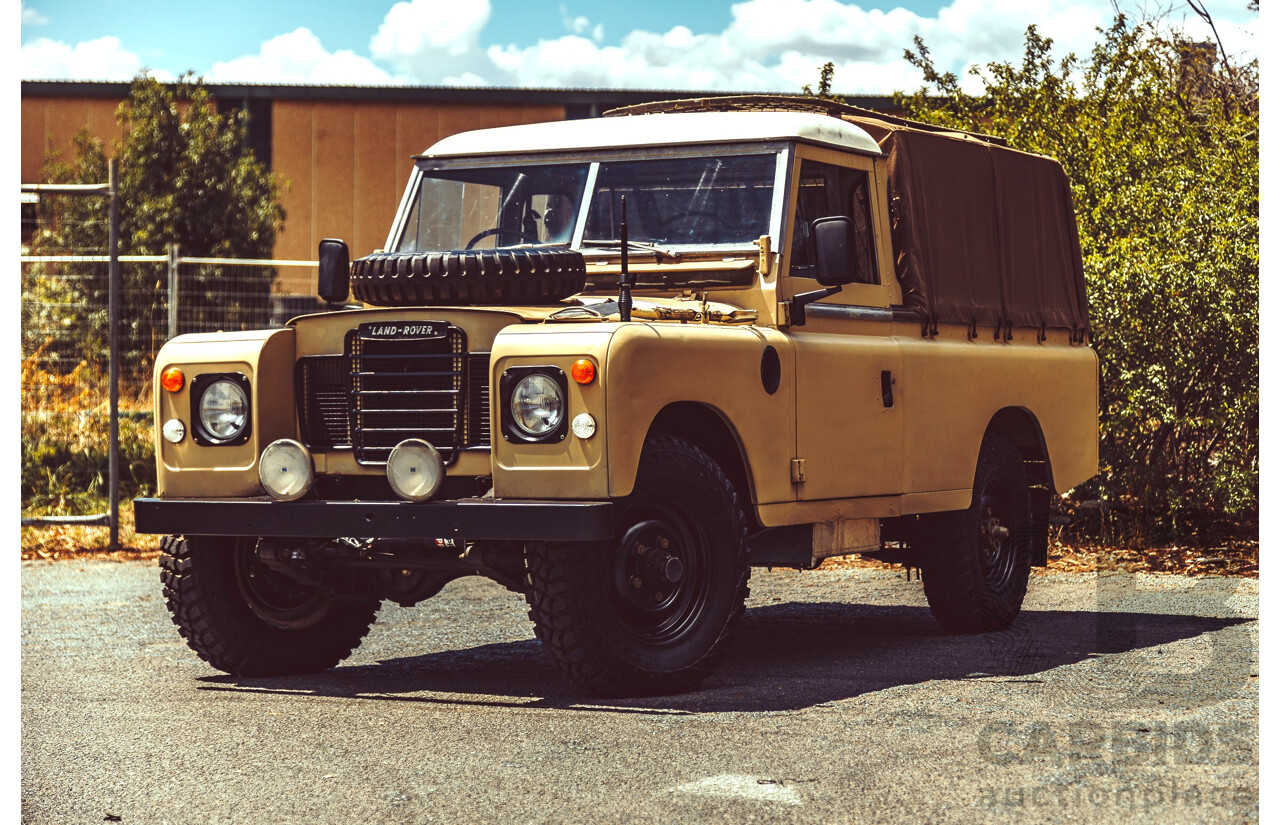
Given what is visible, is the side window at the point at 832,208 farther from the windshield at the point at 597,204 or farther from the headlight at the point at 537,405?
the headlight at the point at 537,405

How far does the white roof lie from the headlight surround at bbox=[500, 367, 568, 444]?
2.00 meters

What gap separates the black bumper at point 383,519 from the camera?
6.67 m

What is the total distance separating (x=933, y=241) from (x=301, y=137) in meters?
30.1

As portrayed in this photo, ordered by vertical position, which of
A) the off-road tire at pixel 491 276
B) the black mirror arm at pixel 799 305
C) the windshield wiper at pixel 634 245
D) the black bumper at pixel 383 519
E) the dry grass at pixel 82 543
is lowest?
the dry grass at pixel 82 543

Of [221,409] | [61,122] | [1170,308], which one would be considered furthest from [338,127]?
[221,409]

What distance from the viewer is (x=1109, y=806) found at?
5254mm

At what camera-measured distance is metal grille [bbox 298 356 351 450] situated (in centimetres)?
761

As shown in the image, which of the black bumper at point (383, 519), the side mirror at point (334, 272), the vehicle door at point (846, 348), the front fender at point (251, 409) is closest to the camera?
the black bumper at point (383, 519)

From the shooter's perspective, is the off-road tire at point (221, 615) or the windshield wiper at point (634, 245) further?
the windshield wiper at point (634, 245)

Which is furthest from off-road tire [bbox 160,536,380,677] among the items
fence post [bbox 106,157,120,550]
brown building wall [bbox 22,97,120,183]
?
brown building wall [bbox 22,97,120,183]

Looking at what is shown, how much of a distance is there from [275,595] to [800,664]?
2.51 metres

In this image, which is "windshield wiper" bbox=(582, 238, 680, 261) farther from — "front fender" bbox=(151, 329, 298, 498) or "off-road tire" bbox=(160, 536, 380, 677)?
"off-road tire" bbox=(160, 536, 380, 677)

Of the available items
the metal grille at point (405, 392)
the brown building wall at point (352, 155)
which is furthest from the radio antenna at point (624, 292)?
the brown building wall at point (352, 155)

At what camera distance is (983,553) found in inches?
384
